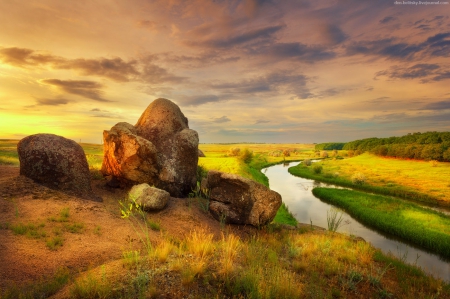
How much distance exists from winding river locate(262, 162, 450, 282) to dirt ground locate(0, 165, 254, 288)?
857cm

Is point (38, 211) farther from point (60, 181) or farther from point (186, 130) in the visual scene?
point (186, 130)

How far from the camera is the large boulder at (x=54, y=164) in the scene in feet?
40.5

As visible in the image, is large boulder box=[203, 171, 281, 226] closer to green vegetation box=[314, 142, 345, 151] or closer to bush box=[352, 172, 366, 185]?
bush box=[352, 172, 366, 185]

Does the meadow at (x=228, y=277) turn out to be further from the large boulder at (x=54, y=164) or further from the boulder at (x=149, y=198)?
the large boulder at (x=54, y=164)

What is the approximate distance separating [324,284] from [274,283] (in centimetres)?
336

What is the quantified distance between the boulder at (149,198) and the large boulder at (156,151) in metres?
1.93

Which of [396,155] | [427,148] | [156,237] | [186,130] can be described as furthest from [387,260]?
[396,155]

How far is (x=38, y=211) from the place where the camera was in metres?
10.3

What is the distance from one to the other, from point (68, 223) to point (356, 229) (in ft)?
78.6

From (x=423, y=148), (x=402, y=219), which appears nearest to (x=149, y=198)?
(x=402, y=219)

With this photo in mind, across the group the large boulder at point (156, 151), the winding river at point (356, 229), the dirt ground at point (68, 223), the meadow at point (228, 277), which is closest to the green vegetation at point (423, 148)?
the winding river at point (356, 229)

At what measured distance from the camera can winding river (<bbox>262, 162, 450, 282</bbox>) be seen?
1686 centimetres

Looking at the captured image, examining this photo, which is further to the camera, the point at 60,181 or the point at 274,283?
the point at 60,181

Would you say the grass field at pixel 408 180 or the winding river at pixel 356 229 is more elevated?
the grass field at pixel 408 180
